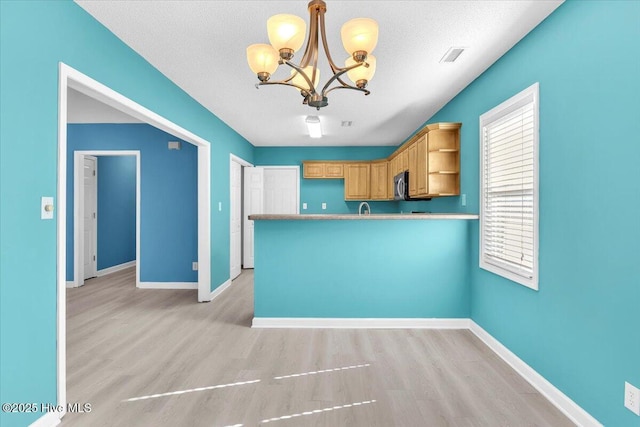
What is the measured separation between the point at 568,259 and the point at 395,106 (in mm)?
2844

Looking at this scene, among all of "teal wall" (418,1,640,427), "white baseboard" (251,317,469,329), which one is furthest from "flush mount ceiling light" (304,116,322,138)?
"white baseboard" (251,317,469,329)

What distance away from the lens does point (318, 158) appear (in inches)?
273

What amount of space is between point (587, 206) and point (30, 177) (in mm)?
3161

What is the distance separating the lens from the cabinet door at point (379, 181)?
6.52 metres

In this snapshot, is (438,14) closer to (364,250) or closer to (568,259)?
(568,259)

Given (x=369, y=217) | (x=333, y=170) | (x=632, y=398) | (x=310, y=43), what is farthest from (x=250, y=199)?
(x=632, y=398)

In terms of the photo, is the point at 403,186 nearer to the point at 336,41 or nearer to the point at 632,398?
the point at 336,41

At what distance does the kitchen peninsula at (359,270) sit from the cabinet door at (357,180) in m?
3.34

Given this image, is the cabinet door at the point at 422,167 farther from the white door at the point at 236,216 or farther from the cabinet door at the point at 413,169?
the white door at the point at 236,216

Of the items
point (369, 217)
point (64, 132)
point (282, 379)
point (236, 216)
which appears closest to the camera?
point (64, 132)

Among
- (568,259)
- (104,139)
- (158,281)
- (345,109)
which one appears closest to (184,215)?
(158,281)

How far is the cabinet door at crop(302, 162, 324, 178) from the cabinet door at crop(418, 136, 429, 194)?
2894 mm

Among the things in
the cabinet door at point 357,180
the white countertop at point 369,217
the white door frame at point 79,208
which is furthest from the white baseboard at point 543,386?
the white door frame at point 79,208

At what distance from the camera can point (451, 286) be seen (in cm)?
340
